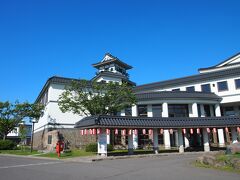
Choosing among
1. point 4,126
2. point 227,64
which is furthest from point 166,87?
point 4,126

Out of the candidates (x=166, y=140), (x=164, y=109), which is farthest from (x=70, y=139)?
(x=164, y=109)

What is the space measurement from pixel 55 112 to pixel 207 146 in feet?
67.6

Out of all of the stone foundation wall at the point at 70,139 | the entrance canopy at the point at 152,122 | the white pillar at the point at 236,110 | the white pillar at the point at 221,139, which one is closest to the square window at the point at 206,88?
the white pillar at the point at 236,110

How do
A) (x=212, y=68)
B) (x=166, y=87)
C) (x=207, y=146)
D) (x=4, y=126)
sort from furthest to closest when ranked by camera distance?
(x=212, y=68) < (x=166, y=87) < (x=4, y=126) < (x=207, y=146)

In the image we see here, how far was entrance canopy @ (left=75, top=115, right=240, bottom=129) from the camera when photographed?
19969mm

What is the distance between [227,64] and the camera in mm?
41312

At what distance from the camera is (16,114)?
37562 mm

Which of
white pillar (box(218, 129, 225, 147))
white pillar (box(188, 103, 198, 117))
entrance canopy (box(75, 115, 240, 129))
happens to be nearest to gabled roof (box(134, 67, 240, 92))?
white pillar (box(188, 103, 198, 117))

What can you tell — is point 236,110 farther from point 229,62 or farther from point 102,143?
point 102,143

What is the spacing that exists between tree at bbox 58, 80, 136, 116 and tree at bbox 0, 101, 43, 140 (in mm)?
10557

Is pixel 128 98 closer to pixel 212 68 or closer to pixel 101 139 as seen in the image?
pixel 101 139

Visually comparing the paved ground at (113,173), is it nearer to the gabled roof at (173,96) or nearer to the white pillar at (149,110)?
the gabled roof at (173,96)

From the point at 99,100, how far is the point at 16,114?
18717 mm

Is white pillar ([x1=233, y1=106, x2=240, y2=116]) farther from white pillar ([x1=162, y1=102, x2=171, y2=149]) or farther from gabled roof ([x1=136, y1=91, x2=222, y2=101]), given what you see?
white pillar ([x1=162, y1=102, x2=171, y2=149])
